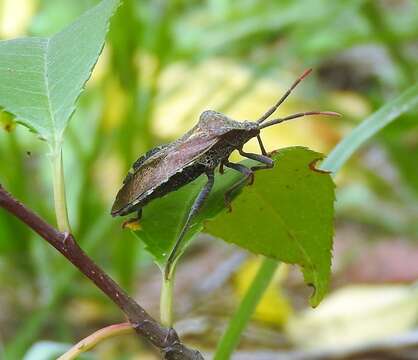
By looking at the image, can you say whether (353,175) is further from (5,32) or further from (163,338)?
(163,338)

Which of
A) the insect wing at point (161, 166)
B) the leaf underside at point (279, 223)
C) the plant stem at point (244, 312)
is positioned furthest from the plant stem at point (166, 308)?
the insect wing at point (161, 166)

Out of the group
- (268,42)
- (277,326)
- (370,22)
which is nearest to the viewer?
(277,326)

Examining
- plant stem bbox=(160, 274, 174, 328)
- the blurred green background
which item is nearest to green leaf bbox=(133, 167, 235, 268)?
plant stem bbox=(160, 274, 174, 328)

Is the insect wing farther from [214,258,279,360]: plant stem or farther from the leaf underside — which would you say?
[214,258,279,360]: plant stem

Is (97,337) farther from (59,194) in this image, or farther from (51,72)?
(51,72)

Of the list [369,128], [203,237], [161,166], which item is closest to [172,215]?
[161,166]

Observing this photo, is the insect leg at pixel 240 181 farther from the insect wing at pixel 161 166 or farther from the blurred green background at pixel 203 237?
the blurred green background at pixel 203 237

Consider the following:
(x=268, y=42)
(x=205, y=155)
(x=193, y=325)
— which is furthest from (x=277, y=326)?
(x=268, y=42)
